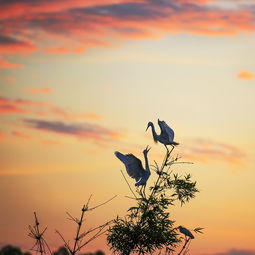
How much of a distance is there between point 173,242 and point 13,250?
39299 millimetres

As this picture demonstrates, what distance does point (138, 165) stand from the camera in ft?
59.3

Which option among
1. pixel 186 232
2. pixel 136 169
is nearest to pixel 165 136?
pixel 136 169

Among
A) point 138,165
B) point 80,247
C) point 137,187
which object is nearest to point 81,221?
point 80,247

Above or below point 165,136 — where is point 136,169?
below

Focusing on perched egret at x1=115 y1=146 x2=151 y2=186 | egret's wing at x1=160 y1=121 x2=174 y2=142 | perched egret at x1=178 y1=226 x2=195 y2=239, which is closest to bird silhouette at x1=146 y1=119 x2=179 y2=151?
egret's wing at x1=160 y1=121 x2=174 y2=142

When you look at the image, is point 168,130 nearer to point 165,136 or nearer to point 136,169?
point 165,136

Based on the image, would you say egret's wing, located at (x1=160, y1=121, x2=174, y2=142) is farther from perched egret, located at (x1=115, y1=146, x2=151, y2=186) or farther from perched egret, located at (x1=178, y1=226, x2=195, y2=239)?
perched egret, located at (x1=178, y1=226, x2=195, y2=239)

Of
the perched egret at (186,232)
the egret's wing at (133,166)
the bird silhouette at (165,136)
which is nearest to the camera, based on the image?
the egret's wing at (133,166)

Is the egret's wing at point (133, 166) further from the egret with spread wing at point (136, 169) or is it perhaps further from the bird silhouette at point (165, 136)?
the bird silhouette at point (165, 136)

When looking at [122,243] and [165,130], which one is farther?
[122,243]

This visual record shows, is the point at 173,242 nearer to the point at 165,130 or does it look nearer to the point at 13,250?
the point at 165,130

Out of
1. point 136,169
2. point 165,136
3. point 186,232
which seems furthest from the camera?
point 186,232

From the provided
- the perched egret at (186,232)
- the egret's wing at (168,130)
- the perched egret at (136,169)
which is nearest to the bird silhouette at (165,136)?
the egret's wing at (168,130)

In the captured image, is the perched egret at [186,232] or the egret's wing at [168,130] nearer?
the egret's wing at [168,130]
